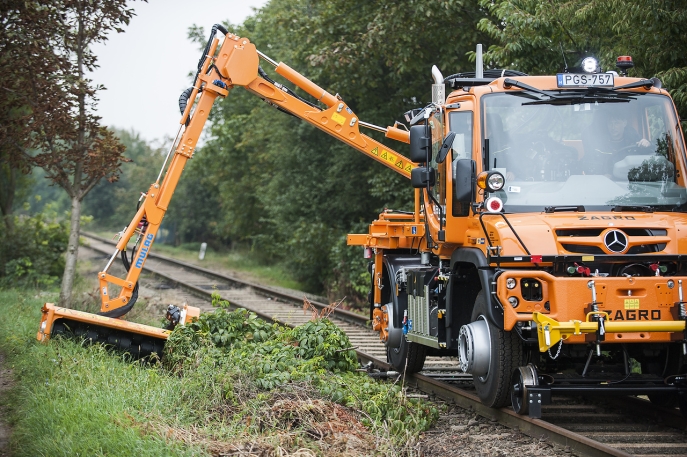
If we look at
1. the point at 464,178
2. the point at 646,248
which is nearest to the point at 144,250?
the point at 464,178

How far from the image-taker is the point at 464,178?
7684 millimetres

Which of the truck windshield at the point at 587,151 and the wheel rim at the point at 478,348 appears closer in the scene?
the wheel rim at the point at 478,348

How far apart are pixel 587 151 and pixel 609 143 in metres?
0.25

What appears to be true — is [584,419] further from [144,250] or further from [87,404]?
[144,250]

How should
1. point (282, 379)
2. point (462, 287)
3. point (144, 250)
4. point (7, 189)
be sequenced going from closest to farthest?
point (282, 379) → point (462, 287) → point (144, 250) → point (7, 189)

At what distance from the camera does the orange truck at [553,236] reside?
22.5 ft

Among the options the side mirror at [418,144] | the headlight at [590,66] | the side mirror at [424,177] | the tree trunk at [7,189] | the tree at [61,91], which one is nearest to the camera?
the headlight at [590,66]

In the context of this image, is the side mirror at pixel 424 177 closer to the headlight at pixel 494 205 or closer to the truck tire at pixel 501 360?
the headlight at pixel 494 205

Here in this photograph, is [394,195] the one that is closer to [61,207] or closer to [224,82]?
[224,82]

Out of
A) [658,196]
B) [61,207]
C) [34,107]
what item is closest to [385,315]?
[658,196]

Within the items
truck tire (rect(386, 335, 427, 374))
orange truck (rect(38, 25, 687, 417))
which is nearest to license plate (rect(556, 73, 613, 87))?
orange truck (rect(38, 25, 687, 417))

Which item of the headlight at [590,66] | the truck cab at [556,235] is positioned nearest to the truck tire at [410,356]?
the truck cab at [556,235]

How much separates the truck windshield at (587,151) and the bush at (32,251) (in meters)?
14.9

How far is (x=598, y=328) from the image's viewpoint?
6.66 m
